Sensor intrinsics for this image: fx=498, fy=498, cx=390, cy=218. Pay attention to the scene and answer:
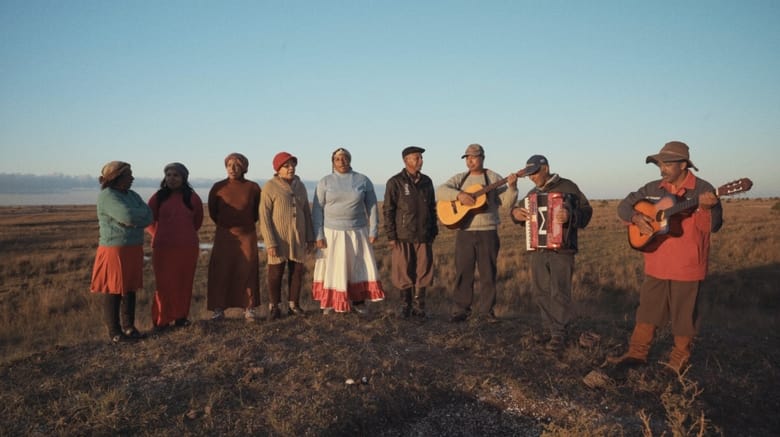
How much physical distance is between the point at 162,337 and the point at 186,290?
2.07 ft

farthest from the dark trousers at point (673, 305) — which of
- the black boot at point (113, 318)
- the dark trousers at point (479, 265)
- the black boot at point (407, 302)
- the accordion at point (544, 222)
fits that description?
the black boot at point (113, 318)

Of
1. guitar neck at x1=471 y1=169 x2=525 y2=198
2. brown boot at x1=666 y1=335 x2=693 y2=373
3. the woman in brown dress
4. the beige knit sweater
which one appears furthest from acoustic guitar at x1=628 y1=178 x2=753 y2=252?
the woman in brown dress

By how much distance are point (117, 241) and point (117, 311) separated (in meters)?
0.84

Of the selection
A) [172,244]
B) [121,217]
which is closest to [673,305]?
[172,244]

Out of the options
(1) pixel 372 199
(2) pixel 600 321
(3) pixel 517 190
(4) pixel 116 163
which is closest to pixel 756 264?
(2) pixel 600 321

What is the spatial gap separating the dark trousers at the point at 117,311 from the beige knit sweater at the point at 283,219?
5.51ft

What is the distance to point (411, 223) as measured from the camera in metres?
6.45

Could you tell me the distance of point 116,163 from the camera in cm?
567

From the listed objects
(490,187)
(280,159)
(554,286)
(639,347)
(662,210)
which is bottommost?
(639,347)

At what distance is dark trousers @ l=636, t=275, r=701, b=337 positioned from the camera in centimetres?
461

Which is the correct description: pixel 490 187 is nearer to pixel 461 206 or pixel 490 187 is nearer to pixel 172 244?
pixel 461 206

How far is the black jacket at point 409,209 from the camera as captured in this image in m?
6.45

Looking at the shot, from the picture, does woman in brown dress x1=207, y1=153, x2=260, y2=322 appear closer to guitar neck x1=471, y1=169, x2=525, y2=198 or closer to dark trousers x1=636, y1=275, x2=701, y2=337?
guitar neck x1=471, y1=169, x2=525, y2=198

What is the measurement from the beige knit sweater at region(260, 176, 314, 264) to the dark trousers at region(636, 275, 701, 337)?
4016 millimetres
